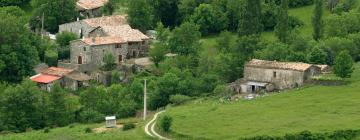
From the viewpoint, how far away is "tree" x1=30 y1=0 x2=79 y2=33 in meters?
129

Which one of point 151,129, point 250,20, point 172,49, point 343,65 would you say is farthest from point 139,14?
point 151,129

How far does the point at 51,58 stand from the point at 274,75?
2891 cm

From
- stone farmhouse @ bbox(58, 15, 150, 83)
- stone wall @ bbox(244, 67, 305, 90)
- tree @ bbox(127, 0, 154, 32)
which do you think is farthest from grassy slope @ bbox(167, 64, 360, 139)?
tree @ bbox(127, 0, 154, 32)

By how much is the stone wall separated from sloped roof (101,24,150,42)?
20763 mm

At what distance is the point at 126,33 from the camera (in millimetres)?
121812

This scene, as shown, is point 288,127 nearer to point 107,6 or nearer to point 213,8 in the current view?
point 213,8

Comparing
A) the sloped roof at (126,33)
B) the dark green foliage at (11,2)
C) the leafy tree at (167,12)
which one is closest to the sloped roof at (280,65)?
the sloped roof at (126,33)

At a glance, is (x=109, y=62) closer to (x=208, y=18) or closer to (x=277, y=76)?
(x=208, y=18)

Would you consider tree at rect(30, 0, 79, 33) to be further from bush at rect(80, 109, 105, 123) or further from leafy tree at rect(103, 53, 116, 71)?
bush at rect(80, 109, 105, 123)

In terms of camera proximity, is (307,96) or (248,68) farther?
(248,68)

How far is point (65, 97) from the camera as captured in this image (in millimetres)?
98812

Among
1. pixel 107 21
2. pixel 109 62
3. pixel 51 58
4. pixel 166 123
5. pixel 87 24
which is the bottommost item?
pixel 166 123

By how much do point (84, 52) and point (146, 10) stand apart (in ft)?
47.5

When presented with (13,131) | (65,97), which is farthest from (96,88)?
(13,131)
